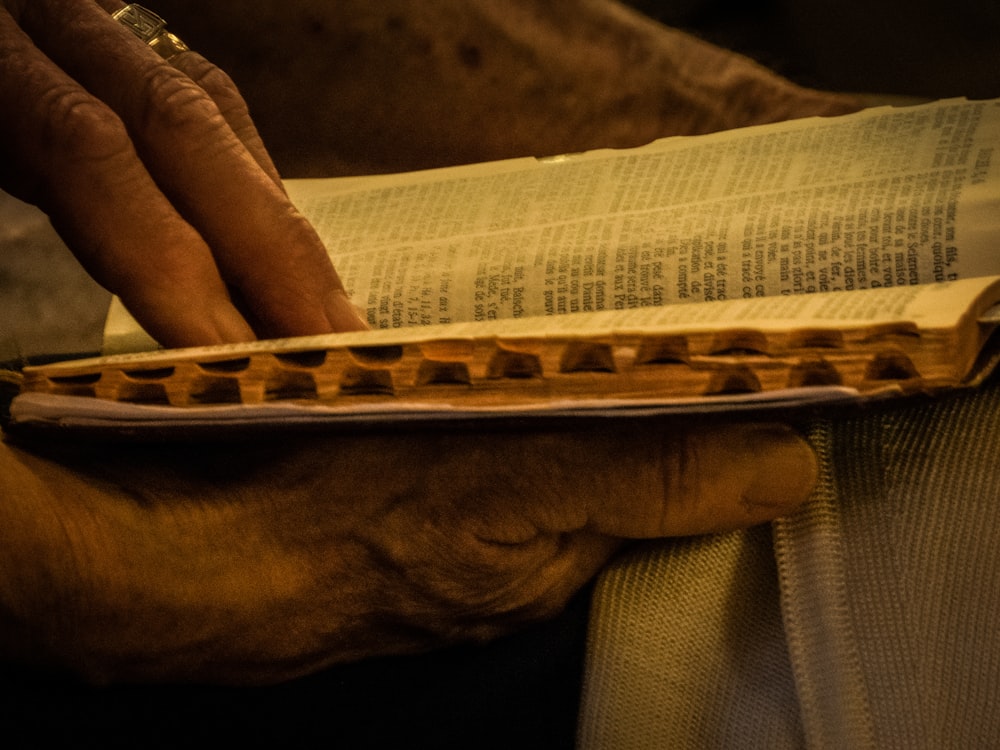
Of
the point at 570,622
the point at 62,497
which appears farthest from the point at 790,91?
the point at 62,497

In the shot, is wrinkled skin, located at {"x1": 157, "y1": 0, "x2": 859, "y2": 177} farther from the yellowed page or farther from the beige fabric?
the beige fabric

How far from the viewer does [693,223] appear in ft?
1.67

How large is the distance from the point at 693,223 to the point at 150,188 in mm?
289

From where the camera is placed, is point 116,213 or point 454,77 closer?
point 116,213

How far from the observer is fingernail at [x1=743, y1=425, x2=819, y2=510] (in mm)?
347

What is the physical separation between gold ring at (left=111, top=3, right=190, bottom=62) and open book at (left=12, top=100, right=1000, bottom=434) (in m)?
0.13

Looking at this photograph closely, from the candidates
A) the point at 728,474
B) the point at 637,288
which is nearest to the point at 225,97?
the point at 637,288

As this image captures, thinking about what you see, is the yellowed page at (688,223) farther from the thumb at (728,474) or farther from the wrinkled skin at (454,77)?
the wrinkled skin at (454,77)

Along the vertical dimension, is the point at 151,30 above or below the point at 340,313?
above

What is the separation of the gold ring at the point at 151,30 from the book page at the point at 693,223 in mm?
151

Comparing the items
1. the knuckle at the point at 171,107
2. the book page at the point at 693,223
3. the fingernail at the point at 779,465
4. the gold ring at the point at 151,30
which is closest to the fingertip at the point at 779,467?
the fingernail at the point at 779,465

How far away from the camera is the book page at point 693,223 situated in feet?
1.47

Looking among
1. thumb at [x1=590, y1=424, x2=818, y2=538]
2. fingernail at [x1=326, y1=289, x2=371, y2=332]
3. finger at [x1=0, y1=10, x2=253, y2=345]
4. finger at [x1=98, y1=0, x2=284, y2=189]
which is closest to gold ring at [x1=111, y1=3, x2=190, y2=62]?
finger at [x1=98, y1=0, x2=284, y2=189]

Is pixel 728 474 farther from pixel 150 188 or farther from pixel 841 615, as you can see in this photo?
pixel 150 188
